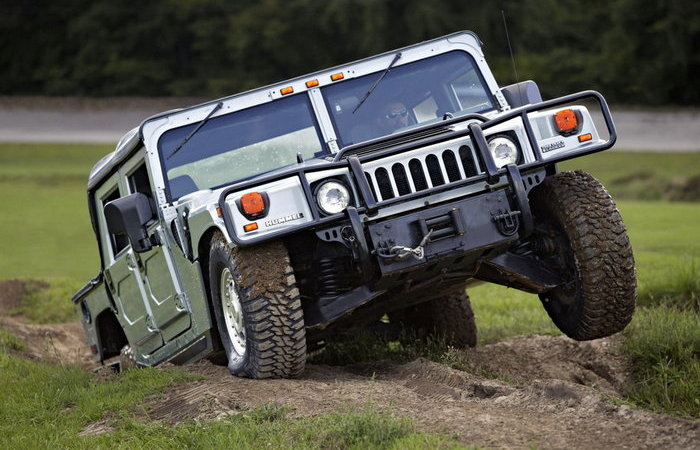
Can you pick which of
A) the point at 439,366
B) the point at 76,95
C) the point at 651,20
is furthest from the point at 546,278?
the point at 76,95

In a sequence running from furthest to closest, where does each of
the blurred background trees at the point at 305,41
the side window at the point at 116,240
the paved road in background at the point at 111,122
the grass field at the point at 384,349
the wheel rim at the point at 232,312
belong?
the blurred background trees at the point at 305,41 < the paved road in background at the point at 111,122 < the side window at the point at 116,240 < the wheel rim at the point at 232,312 < the grass field at the point at 384,349

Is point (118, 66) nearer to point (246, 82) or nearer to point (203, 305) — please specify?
point (246, 82)

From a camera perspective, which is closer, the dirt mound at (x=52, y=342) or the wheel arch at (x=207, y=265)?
the wheel arch at (x=207, y=265)

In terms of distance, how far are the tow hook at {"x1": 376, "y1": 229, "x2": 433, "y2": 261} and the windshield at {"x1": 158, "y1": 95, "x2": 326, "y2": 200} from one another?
150cm

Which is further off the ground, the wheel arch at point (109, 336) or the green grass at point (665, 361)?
the wheel arch at point (109, 336)

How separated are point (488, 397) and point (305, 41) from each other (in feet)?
87.3

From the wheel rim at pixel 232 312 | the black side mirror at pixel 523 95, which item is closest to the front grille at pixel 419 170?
the wheel rim at pixel 232 312

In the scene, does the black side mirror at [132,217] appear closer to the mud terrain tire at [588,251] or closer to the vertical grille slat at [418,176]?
the vertical grille slat at [418,176]

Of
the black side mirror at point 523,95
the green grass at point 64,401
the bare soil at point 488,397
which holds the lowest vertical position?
the bare soil at point 488,397

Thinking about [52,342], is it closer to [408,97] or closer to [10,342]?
[10,342]

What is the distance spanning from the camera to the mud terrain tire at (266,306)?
7.08 m

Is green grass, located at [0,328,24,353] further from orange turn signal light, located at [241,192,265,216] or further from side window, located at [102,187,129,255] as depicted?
orange turn signal light, located at [241,192,265,216]

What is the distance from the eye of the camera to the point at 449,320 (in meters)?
9.68

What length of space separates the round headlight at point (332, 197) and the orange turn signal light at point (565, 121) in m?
1.32
